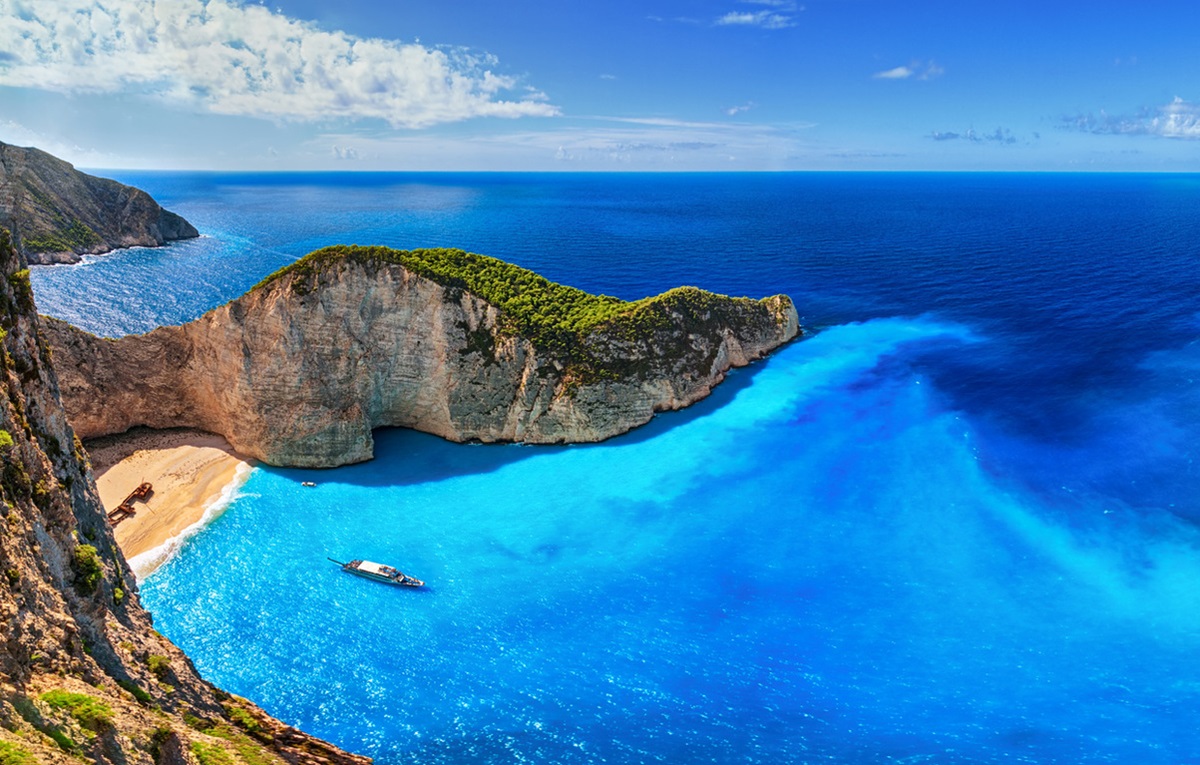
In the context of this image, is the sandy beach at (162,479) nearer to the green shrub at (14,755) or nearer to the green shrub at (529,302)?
the green shrub at (529,302)

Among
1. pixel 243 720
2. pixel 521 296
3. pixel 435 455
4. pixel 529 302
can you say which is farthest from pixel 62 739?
pixel 521 296

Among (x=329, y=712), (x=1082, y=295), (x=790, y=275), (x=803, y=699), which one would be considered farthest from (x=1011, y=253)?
(x=329, y=712)

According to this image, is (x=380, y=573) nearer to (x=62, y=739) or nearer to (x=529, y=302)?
(x=62, y=739)

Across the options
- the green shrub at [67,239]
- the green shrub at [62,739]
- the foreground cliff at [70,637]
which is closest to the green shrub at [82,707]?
the foreground cliff at [70,637]

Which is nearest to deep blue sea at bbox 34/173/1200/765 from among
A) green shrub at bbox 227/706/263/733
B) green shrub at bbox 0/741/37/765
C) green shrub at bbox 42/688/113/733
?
green shrub at bbox 227/706/263/733

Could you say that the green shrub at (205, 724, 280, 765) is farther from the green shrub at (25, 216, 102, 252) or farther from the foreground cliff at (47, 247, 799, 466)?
the green shrub at (25, 216, 102, 252)

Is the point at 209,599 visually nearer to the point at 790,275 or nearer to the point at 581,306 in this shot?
the point at 581,306
